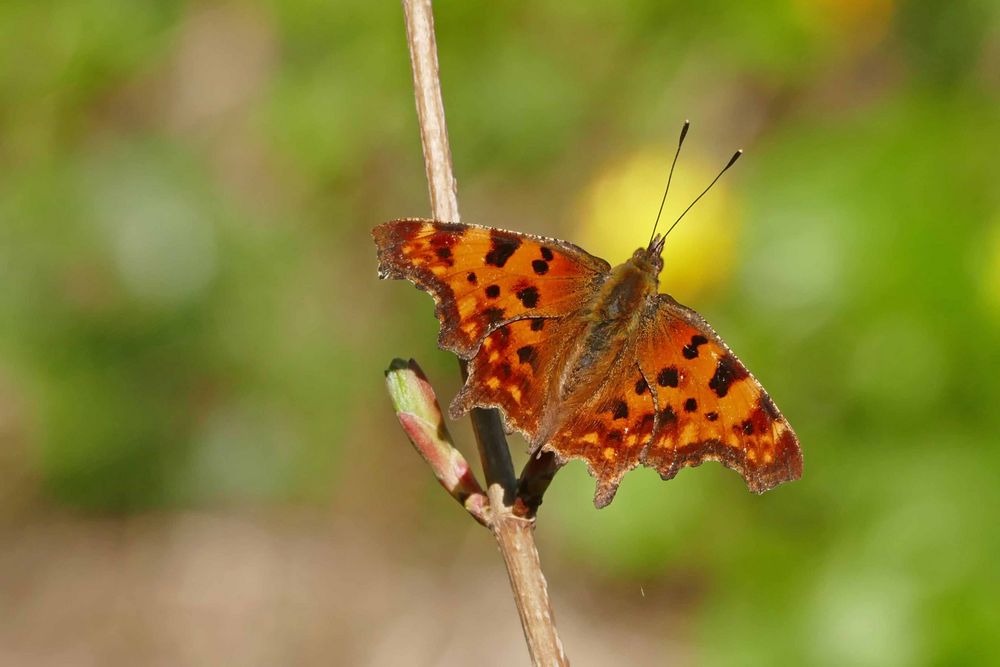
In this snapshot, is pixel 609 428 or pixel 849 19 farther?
pixel 849 19

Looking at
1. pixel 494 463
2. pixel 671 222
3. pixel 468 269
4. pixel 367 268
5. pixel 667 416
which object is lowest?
pixel 494 463

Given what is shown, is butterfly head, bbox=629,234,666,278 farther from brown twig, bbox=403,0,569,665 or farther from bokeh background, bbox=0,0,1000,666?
bokeh background, bbox=0,0,1000,666

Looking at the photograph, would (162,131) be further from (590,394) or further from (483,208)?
(590,394)

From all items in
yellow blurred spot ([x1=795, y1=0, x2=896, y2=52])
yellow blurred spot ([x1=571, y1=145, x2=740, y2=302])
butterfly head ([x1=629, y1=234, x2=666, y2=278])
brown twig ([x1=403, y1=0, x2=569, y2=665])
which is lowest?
brown twig ([x1=403, y1=0, x2=569, y2=665])

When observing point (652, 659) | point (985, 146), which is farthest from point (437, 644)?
point (985, 146)

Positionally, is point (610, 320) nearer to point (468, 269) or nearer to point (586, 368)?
point (586, 368)

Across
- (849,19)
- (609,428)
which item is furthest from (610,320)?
(849,19)

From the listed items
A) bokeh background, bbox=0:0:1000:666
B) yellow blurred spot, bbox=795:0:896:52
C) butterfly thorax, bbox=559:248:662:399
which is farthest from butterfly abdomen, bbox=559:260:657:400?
yellow blurred spot, bbox=795:0:896:52

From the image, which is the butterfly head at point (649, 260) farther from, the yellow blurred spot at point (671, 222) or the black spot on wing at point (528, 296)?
the yellow blurred spot at point (671, 222)
